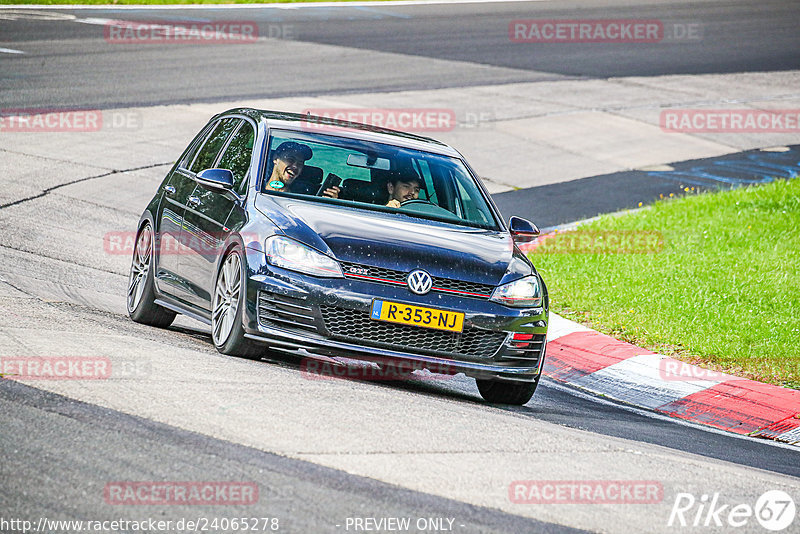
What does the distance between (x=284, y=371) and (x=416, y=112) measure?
14801 mm

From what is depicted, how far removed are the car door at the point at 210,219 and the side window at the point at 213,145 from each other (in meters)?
0.16

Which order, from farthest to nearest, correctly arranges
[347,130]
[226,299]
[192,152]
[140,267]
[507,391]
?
[192,152], [140,267], [347,130], [507,391], [226,299]

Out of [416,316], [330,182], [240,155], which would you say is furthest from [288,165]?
[416,316]

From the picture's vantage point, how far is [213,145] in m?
9.61

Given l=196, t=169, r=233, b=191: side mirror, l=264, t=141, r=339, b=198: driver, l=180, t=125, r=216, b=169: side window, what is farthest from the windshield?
l=180, t=125, r=216, b=169: side window

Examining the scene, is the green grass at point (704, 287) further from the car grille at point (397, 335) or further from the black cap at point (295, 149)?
the black cap at point (295, 149)

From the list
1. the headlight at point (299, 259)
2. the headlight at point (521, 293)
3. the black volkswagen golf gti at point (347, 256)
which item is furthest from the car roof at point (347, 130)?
the headlight at point (521, 293)

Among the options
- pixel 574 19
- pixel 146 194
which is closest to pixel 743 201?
pixel 146 194

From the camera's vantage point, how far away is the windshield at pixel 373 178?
852cm

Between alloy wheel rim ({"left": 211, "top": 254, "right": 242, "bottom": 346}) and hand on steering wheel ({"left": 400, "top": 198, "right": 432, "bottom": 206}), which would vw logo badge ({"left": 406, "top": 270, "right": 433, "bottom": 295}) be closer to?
alloy wheel rim ({"left": 211, "top": 254, "right": 242, "bottom": 346})

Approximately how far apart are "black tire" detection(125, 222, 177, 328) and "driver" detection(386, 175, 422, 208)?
2084 millimetres

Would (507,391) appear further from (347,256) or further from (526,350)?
(347,256)

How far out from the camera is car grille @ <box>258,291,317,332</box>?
24.5ft

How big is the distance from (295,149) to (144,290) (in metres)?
1.85
